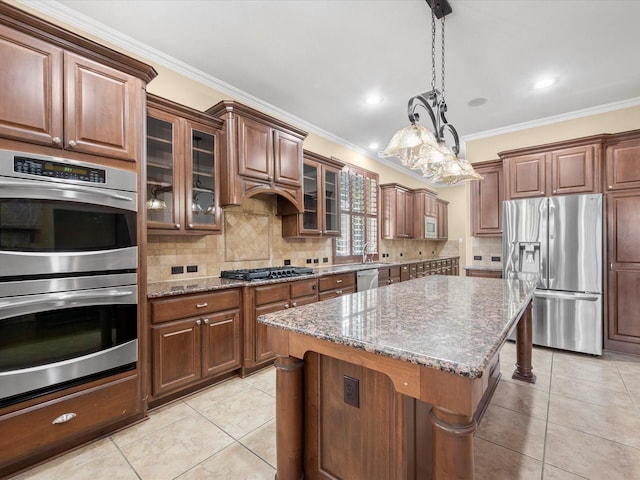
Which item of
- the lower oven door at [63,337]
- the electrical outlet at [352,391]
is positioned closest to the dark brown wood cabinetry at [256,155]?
the lower oven door at [63,337]

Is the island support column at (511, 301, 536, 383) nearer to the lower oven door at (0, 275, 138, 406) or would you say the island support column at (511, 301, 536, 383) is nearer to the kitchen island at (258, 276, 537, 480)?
the kitchen island at (258, 276, 537, 480)

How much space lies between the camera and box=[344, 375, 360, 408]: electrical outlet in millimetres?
1295

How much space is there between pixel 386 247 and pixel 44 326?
5216 millimetres

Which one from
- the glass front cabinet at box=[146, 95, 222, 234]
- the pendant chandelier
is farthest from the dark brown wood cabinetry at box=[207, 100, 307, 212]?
the pendant chandelier

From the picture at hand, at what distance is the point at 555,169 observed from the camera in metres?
3.62

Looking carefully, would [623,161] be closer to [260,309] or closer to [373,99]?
[373,99]

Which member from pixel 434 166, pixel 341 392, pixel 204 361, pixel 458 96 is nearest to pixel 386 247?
pixel 458 96

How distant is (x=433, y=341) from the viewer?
109cm

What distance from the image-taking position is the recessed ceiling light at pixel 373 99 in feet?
11.6

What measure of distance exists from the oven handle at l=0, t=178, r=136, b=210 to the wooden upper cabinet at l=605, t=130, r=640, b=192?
15.8ft

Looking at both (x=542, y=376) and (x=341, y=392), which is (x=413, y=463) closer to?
(x=341, y=392)

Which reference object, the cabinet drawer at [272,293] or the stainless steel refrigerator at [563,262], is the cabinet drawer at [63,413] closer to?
the cabinet drawer at [272,293]

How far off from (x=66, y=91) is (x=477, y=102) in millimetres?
4051

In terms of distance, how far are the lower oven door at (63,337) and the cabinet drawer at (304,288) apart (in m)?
1.50
